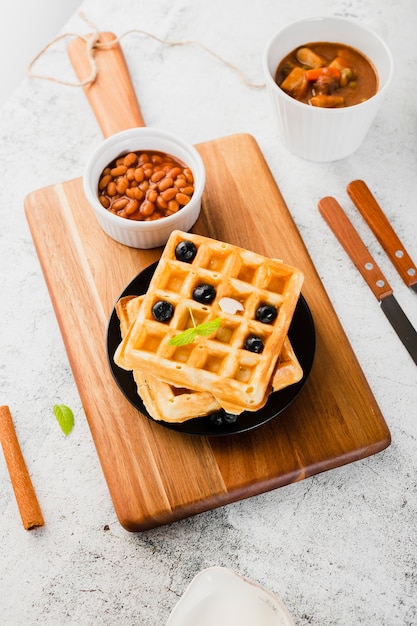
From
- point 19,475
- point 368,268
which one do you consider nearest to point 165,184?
point 368,268

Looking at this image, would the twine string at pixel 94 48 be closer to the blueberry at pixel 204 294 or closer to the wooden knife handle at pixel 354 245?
the wooden knife handle at pixel 354 245

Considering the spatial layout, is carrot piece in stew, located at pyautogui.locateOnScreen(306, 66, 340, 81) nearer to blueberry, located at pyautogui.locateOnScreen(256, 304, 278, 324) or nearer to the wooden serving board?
the wooden serving board

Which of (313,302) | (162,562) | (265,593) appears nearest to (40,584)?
(162,562)

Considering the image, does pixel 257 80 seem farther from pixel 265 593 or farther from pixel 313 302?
pixel 265 593

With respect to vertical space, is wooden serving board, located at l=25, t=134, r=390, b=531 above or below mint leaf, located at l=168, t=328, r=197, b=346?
below

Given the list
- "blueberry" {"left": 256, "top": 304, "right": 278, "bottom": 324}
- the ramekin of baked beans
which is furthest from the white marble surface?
"blueberry" {"left": 256, "top": 304, "right": 278, "bottom": 324}

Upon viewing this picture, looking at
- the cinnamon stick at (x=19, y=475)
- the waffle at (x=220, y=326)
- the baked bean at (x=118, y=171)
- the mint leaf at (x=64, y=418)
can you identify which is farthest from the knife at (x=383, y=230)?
the cinnamon stick at (x=19, y=475)
